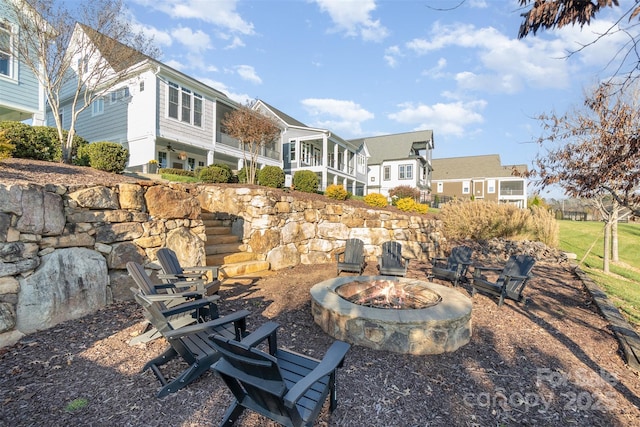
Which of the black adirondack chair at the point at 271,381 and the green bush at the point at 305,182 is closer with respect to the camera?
the black adirondack chair at the point at 271,381

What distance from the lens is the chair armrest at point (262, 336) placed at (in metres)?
2.12

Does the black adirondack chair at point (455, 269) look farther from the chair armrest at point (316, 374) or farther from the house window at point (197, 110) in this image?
the house window at point (197, 110)

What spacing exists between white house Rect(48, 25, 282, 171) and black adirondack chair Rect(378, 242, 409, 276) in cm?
1128

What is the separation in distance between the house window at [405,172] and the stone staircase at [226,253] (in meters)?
25.2

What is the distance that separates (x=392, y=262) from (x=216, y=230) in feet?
14.6

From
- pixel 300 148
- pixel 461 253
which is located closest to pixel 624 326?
pixel 461 253

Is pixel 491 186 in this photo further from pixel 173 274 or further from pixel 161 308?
pixel 161 308

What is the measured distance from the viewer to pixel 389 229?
9383mm

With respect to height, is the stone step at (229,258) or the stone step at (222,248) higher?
the stone step at (222,248)

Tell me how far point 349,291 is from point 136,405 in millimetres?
3081

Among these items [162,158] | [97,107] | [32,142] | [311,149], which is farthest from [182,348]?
[311,149]

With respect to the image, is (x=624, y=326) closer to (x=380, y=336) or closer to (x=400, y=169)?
(x=380, y=336)

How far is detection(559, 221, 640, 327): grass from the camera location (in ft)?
17.9

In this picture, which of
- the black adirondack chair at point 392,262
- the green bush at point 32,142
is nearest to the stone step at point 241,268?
the black adirondack chair at point 392,262
